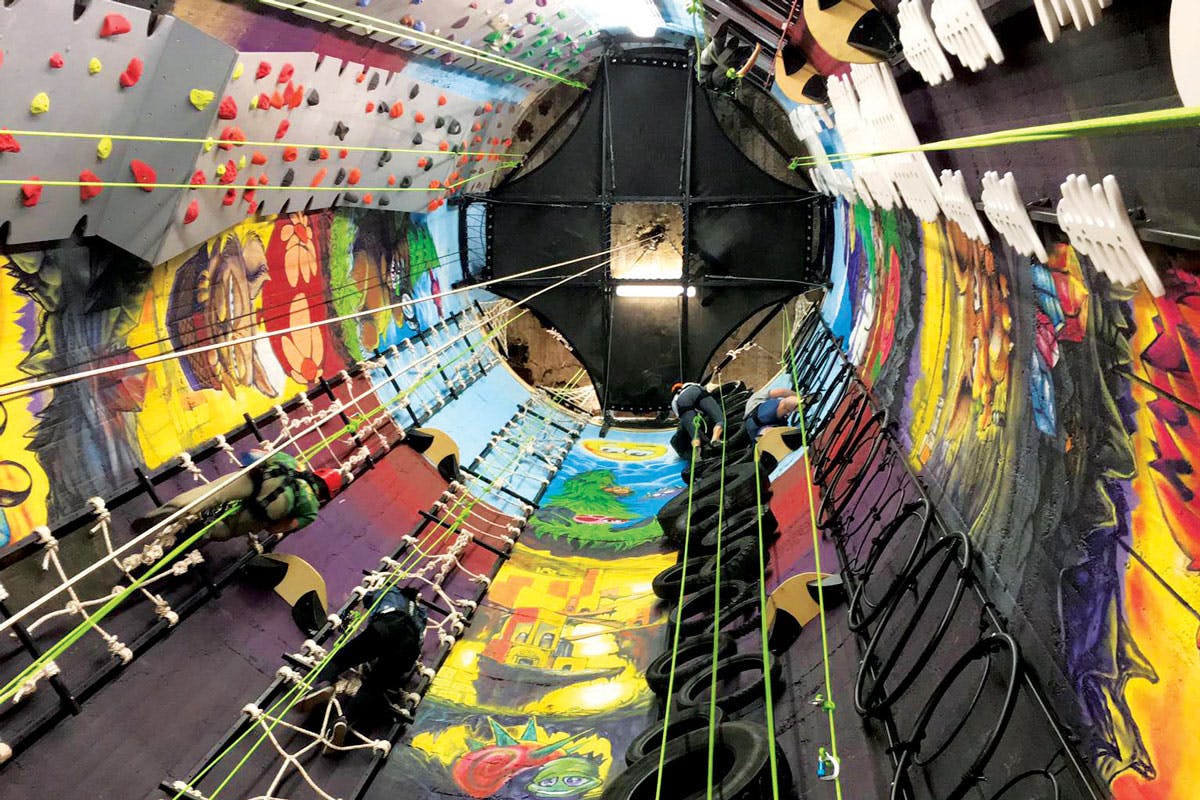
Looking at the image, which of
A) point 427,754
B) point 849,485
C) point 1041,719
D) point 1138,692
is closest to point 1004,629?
point 1041,719

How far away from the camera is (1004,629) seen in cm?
207

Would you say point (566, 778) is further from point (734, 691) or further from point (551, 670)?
point (551, 670)

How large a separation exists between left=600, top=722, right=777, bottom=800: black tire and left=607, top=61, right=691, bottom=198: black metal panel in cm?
527

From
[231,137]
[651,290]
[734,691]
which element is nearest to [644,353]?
[651,290]

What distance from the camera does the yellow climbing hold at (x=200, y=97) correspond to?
2.78m

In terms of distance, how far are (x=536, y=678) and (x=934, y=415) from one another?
1.80 meters

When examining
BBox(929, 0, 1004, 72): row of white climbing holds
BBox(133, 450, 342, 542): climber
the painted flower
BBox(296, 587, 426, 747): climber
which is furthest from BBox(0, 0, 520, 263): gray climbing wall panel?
BBox(929, 0, 1004, 72): row of white climbing holds

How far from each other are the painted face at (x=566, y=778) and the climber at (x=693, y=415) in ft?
8.41

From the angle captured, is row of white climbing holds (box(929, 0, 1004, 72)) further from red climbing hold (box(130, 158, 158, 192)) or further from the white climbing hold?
red climbing hold (box(130, 158, 158, 192))

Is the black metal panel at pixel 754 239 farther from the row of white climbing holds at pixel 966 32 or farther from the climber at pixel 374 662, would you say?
the row of white climbing holds at pixel 966 32

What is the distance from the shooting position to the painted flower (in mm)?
4117

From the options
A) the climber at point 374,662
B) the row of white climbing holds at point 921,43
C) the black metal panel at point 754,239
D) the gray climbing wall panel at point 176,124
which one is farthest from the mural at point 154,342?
the black metal panel at point 754,239

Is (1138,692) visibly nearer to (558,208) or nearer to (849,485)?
(849,485)

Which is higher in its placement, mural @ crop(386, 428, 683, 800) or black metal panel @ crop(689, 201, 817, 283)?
black metal panel @ crop(689, 201, 817, 283)
